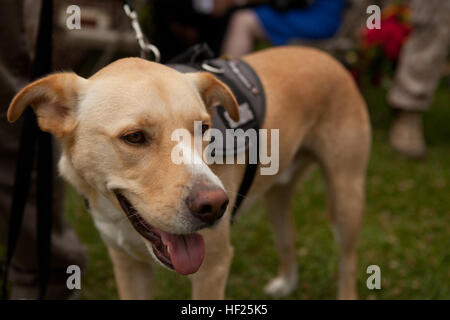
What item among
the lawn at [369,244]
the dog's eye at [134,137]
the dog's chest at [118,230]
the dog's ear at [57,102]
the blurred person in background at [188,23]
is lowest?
the lawn at [369,244]

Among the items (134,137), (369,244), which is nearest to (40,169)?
(134,137)

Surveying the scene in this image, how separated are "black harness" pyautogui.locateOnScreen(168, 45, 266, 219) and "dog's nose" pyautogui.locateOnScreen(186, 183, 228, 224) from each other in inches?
20.9

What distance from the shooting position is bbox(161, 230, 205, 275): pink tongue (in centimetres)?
192

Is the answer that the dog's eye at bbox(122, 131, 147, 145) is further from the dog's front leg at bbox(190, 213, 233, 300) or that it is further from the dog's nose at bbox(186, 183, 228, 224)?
the dog's front leg at bbox(190, 213, 233, 300)

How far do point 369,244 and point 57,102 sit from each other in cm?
276

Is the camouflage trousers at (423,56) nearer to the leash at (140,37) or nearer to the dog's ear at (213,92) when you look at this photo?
the leash at (140,37)

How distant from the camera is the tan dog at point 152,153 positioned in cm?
183

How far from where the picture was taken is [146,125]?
1.86m

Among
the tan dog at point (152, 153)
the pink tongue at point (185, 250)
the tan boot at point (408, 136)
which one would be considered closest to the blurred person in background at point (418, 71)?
the tan boot at point (408, 136)

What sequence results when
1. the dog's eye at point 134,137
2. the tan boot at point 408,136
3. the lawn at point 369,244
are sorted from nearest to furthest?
the dog's eye at point 134,137, the lawn at point 369,244, the tan boot at point 408,136

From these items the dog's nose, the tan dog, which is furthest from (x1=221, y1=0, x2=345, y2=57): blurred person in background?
the dog's nose

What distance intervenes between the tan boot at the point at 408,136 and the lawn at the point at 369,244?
167 millimetres

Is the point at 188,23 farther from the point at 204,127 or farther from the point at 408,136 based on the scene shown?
the point at 204,127

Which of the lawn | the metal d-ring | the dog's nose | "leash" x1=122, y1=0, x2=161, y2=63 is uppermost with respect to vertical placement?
"leash" x1=122, y1=0, x2=161, y2=63
